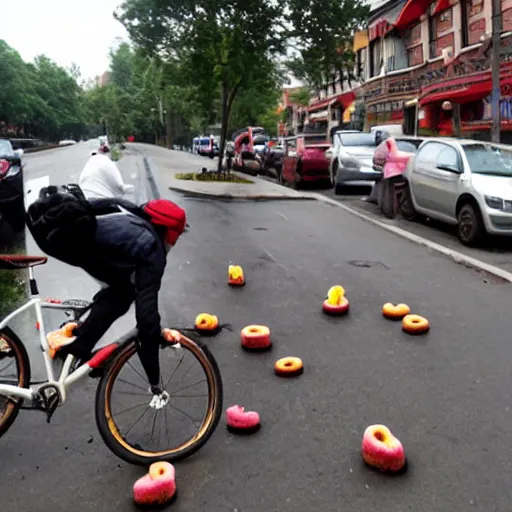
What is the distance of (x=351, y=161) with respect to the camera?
17453mm

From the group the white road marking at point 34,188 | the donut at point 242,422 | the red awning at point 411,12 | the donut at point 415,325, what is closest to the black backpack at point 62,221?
the white road marking at point 34,188

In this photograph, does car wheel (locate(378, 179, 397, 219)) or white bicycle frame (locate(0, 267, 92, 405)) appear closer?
white bicycle frame (locate(0, 267, 92, 405))

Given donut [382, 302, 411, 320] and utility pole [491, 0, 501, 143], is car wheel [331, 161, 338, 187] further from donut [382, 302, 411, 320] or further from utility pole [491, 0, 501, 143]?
donut [382, 302, 411, 320]

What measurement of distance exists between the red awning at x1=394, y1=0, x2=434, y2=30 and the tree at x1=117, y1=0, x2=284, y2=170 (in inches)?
492

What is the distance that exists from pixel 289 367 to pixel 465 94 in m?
21.3

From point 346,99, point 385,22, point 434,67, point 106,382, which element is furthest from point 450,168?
point 346,99

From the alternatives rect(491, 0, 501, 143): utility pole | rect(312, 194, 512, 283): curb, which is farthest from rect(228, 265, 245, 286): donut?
rect(491, 0, 501, 143): utility pole

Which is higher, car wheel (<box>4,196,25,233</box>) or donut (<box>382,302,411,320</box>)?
car wheel (<box>4,196,25,233</box>)

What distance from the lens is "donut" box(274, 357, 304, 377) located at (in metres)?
4.91

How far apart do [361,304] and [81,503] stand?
4321 mm

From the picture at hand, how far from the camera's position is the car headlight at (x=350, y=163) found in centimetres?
1741

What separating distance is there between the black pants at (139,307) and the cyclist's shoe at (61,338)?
0.18ft

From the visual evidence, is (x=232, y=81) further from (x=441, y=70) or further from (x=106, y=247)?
(x=106, y=247)

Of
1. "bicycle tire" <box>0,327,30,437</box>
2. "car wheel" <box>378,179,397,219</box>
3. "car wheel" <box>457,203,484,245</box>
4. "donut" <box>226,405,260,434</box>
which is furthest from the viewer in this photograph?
"car wheel" <box>378,179,397,219</box>
